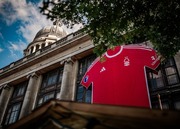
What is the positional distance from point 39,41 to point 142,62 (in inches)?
1293

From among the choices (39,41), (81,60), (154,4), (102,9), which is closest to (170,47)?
(154,4)

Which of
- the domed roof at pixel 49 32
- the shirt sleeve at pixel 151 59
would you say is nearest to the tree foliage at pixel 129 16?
the shirt sleeve at pixel 151 59

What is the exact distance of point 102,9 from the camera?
8.41 m

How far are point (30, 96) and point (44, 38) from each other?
23.7 m

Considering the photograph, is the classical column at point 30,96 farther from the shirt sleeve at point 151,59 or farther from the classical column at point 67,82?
the shirt sleeve at point 151,59

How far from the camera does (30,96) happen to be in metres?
19.5

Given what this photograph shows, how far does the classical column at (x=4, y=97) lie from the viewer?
2179cm

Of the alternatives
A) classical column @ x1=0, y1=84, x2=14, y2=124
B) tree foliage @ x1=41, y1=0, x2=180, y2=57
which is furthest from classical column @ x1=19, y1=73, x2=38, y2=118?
tree foliage @ x1=41, y1=0, x2=180, y2=57

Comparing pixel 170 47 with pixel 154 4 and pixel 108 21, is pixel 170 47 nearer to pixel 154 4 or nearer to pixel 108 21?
pixel 154 4

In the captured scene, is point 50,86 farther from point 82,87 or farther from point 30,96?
point 82,87

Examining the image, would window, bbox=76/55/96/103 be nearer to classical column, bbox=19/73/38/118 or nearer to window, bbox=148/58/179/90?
window, bbox=148/58/179/90

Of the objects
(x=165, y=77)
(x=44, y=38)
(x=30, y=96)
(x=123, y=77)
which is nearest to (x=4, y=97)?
(x=30, y=96)

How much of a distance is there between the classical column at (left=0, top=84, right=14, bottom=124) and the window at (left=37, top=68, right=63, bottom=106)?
19.9 feet

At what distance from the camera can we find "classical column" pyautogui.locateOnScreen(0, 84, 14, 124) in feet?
71.5
